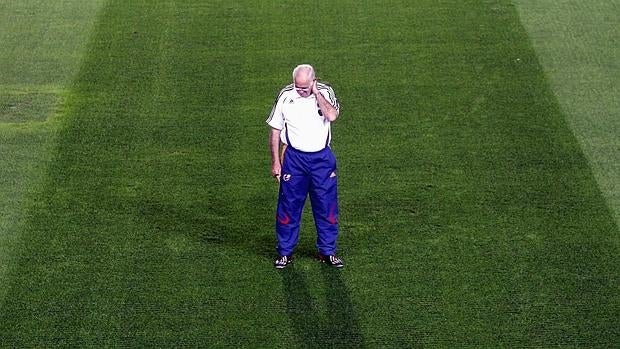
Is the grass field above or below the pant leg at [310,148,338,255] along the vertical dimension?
below

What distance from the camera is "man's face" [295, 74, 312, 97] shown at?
6578 millimetres

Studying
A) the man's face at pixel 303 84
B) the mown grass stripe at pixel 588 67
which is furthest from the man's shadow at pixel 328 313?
the mown grass stripe at pixel 588 67

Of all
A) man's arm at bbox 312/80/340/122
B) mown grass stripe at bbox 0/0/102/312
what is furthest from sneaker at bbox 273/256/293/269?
mown grass stripe at bbox 0/0/102/312

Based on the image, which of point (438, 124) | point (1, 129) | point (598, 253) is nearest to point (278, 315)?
point (598, 253)

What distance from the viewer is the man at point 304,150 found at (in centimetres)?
670

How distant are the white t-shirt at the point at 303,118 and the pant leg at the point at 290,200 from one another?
0.12 m

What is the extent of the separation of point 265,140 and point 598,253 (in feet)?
9.22

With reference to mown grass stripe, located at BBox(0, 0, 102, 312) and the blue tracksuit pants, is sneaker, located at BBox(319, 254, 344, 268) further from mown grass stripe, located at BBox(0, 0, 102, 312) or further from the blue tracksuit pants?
Result: mown grass stripe, located at BBox(0, 0, 102, 312)

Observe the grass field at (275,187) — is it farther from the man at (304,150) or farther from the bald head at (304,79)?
the bald head at (304,79)

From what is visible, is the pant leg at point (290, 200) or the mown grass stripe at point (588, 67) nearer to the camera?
the pant leg at point (290, 200)

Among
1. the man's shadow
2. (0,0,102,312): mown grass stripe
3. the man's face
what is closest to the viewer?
the man's shadow

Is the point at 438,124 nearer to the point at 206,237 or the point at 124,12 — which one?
the point at 206,237

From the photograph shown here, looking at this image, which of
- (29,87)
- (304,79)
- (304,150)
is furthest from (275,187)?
(29,87)

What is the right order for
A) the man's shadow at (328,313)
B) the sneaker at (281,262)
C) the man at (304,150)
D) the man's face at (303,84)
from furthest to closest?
the sneaker at (281,262)
the man at (304,150)
the man's face at (303,84)
the man's shadow at (328,313)
